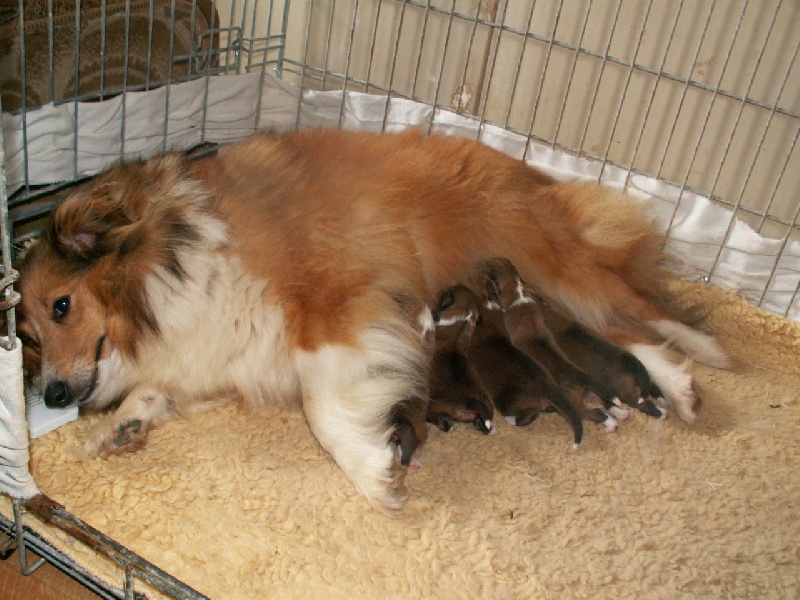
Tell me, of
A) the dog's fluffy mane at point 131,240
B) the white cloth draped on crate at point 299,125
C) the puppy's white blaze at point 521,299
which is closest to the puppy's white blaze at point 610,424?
the puppy's white blaze at point 521,299

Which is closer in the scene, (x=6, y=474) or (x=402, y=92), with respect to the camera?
(x=6, y=474)

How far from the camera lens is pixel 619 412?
2.61m

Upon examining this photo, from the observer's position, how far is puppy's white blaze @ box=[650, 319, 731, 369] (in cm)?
300

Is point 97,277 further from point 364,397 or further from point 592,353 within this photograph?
point 592,353

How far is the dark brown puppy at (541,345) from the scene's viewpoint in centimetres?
252

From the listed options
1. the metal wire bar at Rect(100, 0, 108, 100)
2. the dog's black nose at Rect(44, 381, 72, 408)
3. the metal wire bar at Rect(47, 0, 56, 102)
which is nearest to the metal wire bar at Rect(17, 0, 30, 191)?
the metal wire bar at Rect(47, 0, 56, 102)

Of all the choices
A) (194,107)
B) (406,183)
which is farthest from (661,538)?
(194,107)

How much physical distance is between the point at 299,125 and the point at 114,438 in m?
1.91

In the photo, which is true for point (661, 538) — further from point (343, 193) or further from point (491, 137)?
point (491, 137)

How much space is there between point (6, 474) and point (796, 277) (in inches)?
119

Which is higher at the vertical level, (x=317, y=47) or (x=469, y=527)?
(x=317, y=47)

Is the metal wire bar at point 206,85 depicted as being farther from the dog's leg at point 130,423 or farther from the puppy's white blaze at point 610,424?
the puppy's white blaze at point 610,424

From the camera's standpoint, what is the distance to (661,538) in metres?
2.18

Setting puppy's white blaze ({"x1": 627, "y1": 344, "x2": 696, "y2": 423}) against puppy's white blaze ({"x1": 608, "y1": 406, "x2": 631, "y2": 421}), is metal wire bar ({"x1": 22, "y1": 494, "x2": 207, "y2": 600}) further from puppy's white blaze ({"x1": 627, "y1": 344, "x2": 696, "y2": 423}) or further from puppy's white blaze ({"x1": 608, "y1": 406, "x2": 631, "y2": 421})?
puppy's white blaze ({"x1": 627, "y1": 344, "x2": 696, "y2": 423})
